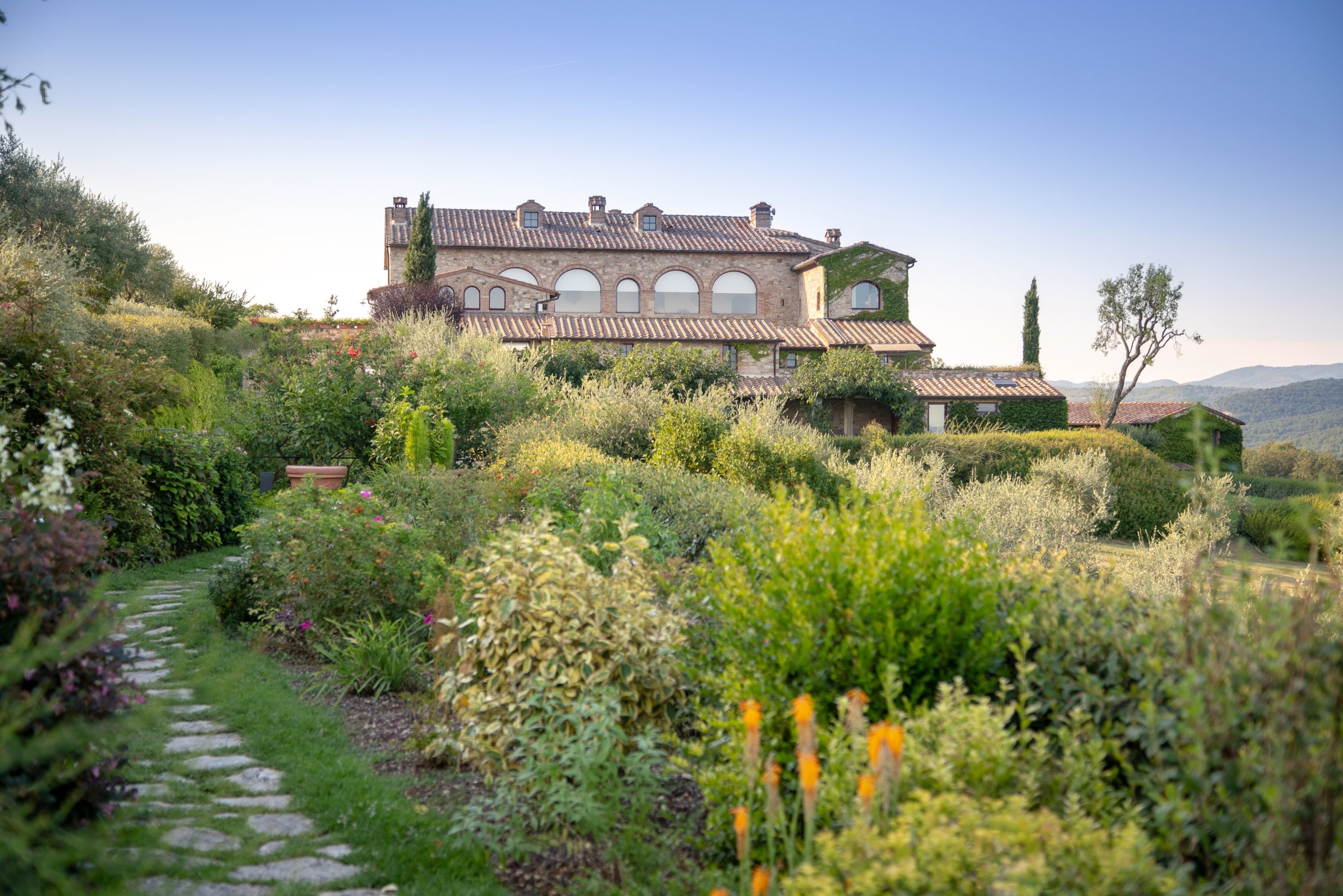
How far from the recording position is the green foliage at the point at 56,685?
1.99 metres

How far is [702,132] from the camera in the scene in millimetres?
20078

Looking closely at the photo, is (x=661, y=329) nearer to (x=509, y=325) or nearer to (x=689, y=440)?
(x=509, y=325)

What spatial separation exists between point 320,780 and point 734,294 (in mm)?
36599

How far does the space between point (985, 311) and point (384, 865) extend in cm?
3199

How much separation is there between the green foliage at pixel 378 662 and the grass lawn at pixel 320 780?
285mm

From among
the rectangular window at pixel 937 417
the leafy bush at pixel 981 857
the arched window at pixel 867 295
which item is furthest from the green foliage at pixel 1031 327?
the leafy bush at pixel 981 857

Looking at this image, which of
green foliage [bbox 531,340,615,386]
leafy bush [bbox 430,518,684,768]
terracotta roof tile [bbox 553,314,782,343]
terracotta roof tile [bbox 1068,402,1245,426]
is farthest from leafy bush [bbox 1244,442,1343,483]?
leafy bush [bbox 430,518,684,768]

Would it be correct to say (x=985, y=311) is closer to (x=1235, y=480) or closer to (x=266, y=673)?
(x=1235, y=480)

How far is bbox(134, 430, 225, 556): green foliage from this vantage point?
8273 mm

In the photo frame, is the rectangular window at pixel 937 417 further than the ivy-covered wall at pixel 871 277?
No

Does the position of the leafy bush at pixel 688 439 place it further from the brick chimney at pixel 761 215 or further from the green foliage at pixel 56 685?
the brick chimney at pixel 761 215

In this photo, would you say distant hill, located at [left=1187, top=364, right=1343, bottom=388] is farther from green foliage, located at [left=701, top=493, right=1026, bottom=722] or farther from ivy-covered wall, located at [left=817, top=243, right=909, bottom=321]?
green foliage, located at [left=701, top=493, right=1026, bottom=722]

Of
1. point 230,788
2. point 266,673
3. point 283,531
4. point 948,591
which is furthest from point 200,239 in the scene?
point 948,591

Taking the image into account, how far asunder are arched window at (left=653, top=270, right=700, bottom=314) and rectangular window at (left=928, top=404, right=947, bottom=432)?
1279 cm
